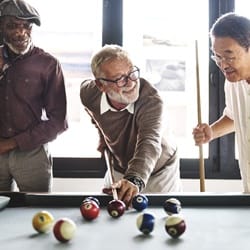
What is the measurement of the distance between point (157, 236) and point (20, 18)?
1506 mm

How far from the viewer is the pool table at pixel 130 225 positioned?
1346mm

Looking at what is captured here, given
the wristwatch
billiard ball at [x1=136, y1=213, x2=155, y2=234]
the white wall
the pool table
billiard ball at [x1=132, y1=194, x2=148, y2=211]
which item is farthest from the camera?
the white wall

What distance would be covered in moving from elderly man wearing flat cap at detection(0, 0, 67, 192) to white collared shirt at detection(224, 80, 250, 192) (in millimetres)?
906

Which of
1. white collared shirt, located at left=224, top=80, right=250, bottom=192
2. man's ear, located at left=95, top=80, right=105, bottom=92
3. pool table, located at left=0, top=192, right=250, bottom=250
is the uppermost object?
man's ear, located at left=95, top=80, right=105, bottom=92

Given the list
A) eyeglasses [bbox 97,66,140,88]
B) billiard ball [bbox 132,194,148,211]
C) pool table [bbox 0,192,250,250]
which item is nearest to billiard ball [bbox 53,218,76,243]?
pool table [bbox 0,192,250,250]

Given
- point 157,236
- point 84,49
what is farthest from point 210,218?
point 84,49

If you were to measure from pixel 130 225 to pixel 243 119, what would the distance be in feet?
3.36

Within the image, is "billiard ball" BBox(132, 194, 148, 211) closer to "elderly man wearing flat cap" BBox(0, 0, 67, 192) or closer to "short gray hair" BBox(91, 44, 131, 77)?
"short gray hair" BBox(91, 44, 131, 77)

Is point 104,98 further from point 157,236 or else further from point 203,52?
point 203,52

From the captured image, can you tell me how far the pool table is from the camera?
4.42 feet

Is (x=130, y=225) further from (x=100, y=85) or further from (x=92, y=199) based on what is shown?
(x=100, y=85)

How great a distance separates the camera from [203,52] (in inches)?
135

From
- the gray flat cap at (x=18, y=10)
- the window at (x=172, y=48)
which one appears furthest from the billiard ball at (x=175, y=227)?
the window at (x=172, y=48)

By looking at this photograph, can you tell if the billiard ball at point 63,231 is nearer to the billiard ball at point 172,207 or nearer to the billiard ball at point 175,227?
the billiard ball at point 175,227
